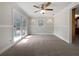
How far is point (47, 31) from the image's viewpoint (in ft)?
48.3

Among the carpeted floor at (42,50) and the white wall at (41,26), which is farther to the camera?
the white wall at (41,26)

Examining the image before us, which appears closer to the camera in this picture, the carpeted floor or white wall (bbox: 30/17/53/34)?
the carpeted floor

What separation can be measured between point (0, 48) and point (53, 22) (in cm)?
1028

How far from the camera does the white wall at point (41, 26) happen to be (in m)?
14.7

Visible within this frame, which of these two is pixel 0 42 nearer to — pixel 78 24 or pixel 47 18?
pixel 47 18

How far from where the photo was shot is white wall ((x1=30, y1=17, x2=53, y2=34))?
14688mm

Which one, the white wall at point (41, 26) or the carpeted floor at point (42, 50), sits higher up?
the white wall at point (41, 26)

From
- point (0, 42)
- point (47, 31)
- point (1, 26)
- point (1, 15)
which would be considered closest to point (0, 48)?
point (0, 42)

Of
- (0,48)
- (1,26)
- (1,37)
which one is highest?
(1,26)

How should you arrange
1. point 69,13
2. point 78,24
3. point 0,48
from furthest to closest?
point 78,24, point 69,13, point 0,48

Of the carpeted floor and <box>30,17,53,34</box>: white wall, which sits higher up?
<box>30,17,53,34</box>: white wall

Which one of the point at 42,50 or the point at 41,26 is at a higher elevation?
the point at 41,26

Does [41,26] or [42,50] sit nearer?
[42,50]

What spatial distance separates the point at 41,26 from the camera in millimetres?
14875
